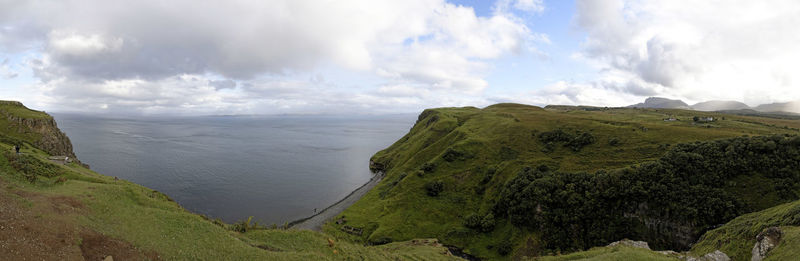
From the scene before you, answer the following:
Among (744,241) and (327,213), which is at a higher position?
(744,241)

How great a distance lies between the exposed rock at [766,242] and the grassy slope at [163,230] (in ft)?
90.5

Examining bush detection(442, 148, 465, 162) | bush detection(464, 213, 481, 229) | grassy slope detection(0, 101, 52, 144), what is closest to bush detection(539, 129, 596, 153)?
bush detection(442, 148, 465, 162)

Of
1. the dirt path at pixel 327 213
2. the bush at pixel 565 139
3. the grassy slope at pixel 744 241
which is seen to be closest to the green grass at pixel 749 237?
the grassy slope at pixel 744 241

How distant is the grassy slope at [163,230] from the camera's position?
64.0 ft

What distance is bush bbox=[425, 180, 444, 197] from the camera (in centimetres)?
6956

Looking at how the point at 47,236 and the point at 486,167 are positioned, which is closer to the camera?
the point at 47,236

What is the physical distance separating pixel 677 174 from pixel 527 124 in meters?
46.0

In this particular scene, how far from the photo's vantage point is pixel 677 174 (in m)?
47.3

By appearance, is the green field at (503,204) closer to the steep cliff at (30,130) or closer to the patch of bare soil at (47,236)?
the patch of bare soil at (47,236)

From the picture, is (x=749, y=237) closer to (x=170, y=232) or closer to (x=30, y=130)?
(x=170, y=232)

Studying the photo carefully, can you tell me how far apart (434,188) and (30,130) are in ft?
313

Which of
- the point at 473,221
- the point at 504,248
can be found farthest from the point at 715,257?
the point at 473,221

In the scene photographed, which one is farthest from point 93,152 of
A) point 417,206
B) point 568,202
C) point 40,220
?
point 568,202

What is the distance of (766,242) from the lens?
22203 millimetres
